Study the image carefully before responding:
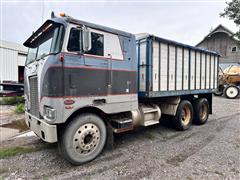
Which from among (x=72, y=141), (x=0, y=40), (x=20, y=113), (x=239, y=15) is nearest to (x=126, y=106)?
(x=72, y=141)

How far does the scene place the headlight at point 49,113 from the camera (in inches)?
116

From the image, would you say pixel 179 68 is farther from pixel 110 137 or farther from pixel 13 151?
pixel 13 151

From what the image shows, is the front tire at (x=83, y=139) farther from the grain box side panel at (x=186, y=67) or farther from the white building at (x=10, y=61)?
the white building at (x=10, y=61)

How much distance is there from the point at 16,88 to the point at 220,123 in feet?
43.9

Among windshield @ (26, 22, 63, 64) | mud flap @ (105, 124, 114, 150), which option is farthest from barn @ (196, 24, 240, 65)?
windshield @ (26, 22, 63, 64)

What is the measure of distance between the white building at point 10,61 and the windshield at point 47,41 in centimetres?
1460

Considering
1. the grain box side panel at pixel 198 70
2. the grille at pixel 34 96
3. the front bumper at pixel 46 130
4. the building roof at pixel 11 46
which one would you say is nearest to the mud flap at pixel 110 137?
the front bumper at pixel 46 130

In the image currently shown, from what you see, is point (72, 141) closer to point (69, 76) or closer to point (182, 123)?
point (69, 76)

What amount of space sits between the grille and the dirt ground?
102 cm

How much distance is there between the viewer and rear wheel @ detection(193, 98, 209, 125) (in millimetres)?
6305

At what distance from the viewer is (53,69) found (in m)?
2.91

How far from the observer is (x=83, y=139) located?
10.9 ft

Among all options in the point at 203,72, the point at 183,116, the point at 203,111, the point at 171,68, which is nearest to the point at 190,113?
the point at 183,116

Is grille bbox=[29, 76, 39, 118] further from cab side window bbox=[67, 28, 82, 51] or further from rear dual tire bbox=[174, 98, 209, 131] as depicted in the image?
rear dual tire bbox=[174, 98, 209, 131]
